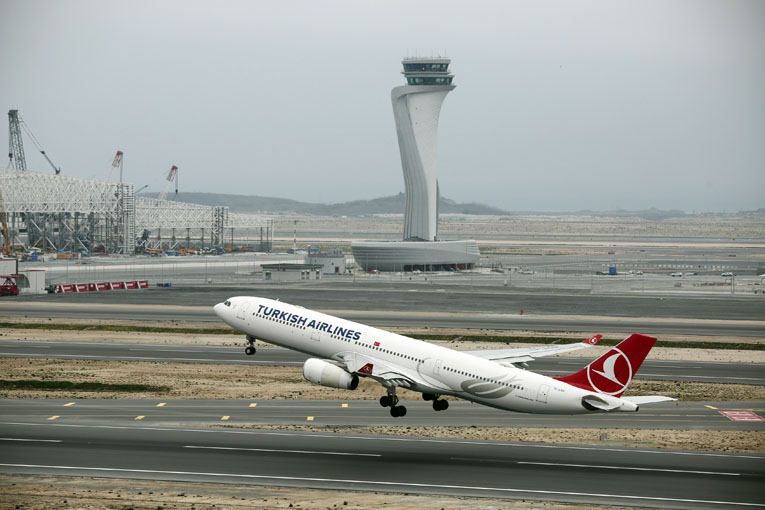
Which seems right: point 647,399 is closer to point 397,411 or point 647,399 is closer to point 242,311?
point 397,411

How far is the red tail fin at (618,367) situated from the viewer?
4738 centimetres

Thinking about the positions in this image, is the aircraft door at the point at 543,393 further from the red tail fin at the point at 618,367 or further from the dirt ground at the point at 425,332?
the dirt ground at the point at 425,332

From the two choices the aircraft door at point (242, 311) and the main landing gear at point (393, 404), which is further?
the aircraft door at point (242, 311)

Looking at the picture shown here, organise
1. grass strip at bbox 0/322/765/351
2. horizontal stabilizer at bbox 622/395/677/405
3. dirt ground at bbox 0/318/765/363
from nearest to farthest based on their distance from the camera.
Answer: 1. horizontal stabilizer at bbox 622/395/677/405
2. dirt ground at bbox 0/318/765/363
3. grass strip at bbox 0/322/765/351

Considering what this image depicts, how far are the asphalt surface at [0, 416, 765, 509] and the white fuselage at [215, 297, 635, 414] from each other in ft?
9.42

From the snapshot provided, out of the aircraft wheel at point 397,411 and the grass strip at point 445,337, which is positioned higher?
the grass strip at point 445,337

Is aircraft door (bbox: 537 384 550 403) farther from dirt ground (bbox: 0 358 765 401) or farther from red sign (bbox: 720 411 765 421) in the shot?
red sign (bbox: 720 411 765 421)

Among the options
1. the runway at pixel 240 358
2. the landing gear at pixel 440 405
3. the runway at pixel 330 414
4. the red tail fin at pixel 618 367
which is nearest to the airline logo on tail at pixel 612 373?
the red tail fin at pixel 618 367

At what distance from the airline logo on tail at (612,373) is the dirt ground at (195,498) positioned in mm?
9545

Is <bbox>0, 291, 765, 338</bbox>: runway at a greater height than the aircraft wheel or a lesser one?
greater

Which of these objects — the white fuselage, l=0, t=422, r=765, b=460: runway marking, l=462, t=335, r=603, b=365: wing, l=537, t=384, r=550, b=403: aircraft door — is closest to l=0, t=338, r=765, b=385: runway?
the white fuselage

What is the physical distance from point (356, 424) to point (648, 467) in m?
17.8

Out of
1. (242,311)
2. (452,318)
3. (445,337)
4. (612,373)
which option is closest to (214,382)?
(242,311)

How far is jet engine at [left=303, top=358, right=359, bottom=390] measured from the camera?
5500 cm
